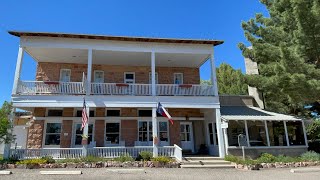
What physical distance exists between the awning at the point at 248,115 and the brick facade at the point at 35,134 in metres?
12.3

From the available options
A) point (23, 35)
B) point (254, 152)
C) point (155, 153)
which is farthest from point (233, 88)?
point (23, 35)

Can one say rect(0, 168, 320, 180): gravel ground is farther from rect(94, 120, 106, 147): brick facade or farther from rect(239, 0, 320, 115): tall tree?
rect(239, 0, 320, 115): tall tree

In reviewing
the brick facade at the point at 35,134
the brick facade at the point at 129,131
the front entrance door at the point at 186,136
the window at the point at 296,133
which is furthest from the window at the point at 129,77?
the window at the point at 296,133

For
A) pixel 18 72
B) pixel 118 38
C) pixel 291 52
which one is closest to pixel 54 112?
pixel 18 72

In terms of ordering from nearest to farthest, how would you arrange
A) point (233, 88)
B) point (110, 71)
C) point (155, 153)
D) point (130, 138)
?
point (155, 153) < point (130, 138) < point (110, 71) < point (233, 88)

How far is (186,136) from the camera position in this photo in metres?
18.6

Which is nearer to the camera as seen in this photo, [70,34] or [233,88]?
[70,34]

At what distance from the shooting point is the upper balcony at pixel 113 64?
15258 mm

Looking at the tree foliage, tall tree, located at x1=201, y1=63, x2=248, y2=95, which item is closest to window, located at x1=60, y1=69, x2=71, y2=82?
the tree foliage

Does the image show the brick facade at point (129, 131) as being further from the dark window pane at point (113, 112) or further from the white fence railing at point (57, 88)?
the white fence railing at point (57, 88)

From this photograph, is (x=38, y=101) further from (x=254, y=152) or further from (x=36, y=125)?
(x=254, y=152)

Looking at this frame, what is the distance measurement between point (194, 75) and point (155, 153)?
7.94 metres

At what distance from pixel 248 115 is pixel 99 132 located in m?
10.5

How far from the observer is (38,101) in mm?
14609
